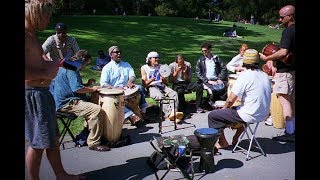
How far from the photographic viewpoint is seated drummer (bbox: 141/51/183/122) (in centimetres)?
778

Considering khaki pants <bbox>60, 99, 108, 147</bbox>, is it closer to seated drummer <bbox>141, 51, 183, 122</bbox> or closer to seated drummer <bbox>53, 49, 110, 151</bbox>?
seated drummer <bbox>53, 49, 110, 151</bbox>

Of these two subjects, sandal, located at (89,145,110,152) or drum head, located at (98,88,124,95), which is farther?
drum head, located at (98,88,124,95)

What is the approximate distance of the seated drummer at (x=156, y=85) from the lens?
25.5ft

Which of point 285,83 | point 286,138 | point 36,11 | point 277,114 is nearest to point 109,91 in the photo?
point 36,11

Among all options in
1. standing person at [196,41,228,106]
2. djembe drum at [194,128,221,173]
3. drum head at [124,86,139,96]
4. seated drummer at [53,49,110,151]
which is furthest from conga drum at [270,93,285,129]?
seated drummer at [53,49,110,151]

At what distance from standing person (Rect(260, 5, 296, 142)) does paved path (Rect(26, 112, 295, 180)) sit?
373 millimetres

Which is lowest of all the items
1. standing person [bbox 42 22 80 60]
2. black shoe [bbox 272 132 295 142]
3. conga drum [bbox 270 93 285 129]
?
black shoe [bbox 272 132 295 142]

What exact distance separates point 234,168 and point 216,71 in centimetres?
364

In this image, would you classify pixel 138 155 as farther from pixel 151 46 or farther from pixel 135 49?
pixel 151 46

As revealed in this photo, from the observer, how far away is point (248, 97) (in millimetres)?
5582

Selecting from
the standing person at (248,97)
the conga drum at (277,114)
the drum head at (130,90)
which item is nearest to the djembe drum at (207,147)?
the standing person at (248,97)

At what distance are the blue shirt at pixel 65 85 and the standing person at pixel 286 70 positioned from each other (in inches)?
118

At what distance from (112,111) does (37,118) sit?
6.95ft
